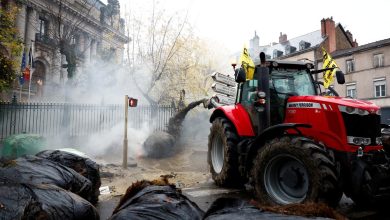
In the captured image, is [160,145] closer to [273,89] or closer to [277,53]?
[273,89]

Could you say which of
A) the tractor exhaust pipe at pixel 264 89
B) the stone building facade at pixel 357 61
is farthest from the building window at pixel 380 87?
the tractor exhaust pipe at pixel 264 89

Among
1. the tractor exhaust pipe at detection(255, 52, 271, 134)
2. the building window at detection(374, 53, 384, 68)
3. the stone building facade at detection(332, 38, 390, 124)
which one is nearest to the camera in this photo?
the tractor exhaust pipe at detection(255, 52, 271, 134)

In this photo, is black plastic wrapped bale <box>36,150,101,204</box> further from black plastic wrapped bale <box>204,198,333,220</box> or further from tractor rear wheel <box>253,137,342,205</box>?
black plastic wrapped bale <box>204,198,333,220</box>

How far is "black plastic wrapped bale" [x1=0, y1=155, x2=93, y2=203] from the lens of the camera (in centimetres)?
289

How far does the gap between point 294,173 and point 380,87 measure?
28272mm

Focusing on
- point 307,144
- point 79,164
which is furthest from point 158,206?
point 79,164

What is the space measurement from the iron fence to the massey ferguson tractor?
945 centimetres

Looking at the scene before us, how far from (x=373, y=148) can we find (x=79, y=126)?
12.0m

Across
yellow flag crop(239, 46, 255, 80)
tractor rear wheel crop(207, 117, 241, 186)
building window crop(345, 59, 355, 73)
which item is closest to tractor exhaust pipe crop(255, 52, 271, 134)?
yellow flag crop(239, 46, 255, 80)

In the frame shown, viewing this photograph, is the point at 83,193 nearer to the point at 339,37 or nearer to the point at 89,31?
the point at 89,31

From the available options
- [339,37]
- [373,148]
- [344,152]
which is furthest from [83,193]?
[339,37]

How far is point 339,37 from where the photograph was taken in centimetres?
3625

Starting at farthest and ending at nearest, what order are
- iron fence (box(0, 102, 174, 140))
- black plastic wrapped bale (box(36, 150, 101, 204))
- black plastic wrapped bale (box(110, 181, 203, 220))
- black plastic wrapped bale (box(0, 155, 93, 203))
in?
iron fence (box(0, 102, 174, 140)) < black plastic wrapped bale (box(36, 150, 101, 204)) < black plastic wrapped bale (box(0, 155, 93, 203)) < black plastic wrapped bale (box(110, 181, 203, 220))

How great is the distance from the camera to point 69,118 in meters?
13.4
